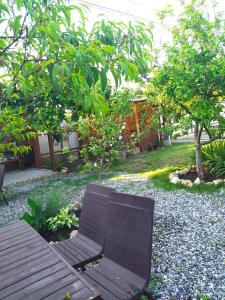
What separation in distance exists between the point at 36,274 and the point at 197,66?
385 centimetres

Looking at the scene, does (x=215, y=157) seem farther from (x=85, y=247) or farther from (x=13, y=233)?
(x=13, y=233)

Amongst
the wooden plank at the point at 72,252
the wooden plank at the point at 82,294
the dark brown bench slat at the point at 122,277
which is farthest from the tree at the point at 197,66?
the wooden plank at the point at 82,294

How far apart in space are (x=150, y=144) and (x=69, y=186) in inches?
231

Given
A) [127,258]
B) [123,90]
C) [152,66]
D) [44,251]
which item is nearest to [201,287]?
[127,258]

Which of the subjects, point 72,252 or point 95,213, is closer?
point 72,252

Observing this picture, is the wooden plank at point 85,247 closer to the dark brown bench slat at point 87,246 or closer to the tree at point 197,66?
the dark brown bench slat at point 87,246

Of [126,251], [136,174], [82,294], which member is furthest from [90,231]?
[136,174]

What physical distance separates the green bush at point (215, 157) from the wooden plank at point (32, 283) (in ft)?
16.0

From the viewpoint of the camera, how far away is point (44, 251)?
6.32ft

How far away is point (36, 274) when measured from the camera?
164 cm

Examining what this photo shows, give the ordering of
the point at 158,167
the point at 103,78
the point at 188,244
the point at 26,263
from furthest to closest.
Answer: the point at 158,167, the point at 188,244, the point at 26,263, the point at 103,78

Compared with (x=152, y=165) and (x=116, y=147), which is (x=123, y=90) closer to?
(x=116, y=147)

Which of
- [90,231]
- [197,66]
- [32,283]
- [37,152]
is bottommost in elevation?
[90,231]

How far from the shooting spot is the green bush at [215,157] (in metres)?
5.82
